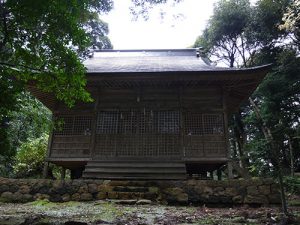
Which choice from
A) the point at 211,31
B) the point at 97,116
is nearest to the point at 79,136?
the point at 97,116

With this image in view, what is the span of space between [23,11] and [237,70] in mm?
8614

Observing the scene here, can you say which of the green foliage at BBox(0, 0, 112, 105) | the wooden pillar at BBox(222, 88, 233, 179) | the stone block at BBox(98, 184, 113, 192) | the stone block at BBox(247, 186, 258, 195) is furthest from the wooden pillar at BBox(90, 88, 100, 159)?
the stone block at BBox(247, 186, 258, 195)

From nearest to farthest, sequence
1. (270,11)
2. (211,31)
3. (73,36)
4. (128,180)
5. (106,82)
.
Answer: (73,36) < (128,180) < (106,82) < (270,11) < (211,31)

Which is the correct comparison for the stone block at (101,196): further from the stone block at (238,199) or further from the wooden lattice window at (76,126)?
the stone block at (238,199)

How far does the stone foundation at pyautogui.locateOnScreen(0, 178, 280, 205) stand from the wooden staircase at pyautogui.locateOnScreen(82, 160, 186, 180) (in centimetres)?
106

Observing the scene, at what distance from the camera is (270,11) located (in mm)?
21141

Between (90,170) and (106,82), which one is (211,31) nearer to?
(106,82)

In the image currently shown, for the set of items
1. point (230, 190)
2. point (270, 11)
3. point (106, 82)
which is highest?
point (270, 11)

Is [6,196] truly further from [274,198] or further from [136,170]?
[274,198]

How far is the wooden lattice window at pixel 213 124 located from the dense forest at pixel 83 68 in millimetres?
1629

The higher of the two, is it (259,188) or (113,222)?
(259,188)

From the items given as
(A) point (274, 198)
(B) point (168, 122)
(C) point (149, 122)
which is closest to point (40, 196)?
(C) point (149, 122)

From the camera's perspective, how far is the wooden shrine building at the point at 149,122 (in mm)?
11539

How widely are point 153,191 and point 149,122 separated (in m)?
3.56
